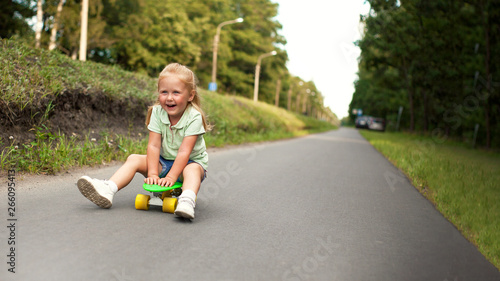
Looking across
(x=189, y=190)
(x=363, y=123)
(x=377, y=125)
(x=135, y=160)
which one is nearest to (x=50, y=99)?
(x=135, y=160)

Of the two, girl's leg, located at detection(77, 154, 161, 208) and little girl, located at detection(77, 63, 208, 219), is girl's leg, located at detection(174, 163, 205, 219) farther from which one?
girl's leg, located at detection(77, 154, 161, 208)

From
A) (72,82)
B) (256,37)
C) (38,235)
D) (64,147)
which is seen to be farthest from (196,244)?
(256,37)

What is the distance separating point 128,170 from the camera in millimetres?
A: 3668

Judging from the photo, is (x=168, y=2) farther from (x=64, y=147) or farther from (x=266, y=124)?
(x=64, y=147)

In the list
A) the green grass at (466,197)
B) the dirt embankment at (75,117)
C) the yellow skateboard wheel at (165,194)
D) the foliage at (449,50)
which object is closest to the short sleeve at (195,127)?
the yellow skateboard wheel at (165,194)

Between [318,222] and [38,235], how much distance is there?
2365mm

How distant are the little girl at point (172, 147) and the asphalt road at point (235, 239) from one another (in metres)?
0.26

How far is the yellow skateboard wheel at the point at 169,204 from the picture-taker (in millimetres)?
3590

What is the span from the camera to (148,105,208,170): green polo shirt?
3715 mm

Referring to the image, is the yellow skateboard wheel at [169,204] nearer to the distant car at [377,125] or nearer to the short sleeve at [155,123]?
the short sleeve at [155,123]

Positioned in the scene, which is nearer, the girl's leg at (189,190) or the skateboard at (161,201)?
the girl's leg at (189,190)

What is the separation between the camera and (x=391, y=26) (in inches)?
872

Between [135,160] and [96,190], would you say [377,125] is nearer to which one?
[135,160]

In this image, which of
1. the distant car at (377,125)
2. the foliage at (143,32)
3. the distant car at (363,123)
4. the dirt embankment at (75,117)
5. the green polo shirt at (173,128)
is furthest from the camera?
the distant car at (363,123)
